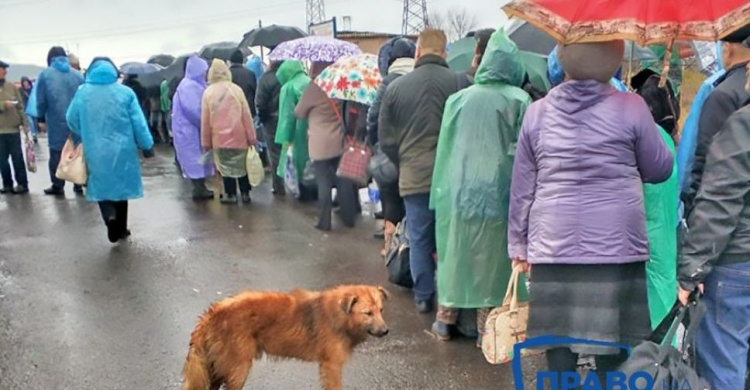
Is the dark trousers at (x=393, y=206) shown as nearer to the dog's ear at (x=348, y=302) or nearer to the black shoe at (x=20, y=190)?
the dog's ear at (x=348, y=302)

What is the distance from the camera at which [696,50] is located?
5523 mm

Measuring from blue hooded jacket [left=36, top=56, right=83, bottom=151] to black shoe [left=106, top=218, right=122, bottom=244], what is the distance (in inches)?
123

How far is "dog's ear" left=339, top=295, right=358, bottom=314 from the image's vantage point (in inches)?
142

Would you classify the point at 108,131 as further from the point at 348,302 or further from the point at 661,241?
the point at 661,241

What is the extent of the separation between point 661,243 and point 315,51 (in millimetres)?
5880

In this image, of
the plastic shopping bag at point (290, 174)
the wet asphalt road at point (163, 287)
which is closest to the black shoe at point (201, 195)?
the wet asphalt road at point (163, 287)

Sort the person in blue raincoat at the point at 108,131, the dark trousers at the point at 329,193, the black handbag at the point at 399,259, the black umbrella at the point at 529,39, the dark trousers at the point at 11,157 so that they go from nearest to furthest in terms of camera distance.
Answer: the black handbag at the point at 399,259
the person in blue raincoat at the point at 108,131
the black umbrella at the point at 529,39
the dark trousers at the point at 329,193
the dark trousers at the point at 11,157

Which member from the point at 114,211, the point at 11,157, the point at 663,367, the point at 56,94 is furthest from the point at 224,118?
the point at 663,367

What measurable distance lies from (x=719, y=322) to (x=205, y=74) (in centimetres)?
816

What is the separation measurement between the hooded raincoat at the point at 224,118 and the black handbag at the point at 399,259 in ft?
12.5

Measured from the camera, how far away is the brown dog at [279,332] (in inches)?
138

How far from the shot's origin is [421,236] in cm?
507

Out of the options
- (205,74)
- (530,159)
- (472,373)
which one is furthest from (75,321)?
(205,74)


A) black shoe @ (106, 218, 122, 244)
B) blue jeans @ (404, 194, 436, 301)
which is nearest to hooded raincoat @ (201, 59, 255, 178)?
black shoe @ (106, 218, 122, 244)
